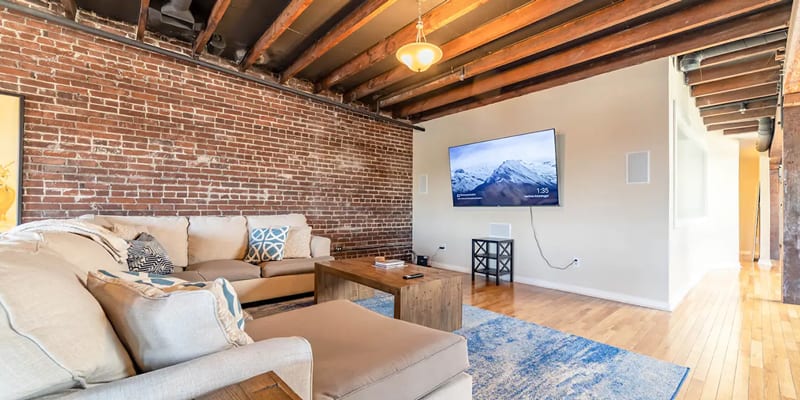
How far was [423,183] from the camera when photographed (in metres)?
6.00

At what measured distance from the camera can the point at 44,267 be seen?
0.87 metres

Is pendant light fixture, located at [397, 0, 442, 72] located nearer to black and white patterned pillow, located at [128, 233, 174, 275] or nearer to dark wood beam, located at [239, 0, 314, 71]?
dark wood beam, located at [239, 0, 314, 71]

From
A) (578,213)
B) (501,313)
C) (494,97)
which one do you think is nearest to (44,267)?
(501,313)

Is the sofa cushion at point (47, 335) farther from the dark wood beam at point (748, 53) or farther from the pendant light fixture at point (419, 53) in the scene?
the dark wood beam at point (748, 53)

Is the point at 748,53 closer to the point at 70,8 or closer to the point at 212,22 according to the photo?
the point at 212,22

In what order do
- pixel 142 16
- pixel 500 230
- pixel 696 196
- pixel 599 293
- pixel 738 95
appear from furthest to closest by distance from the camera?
pixel 696 196 < pixel 500 230 < pixel 738 95 < pixel 599 293 < pixel 142 16

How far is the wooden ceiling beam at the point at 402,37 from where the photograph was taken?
8.93 ft

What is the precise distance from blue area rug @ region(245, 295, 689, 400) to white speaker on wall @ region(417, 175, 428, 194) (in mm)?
3329

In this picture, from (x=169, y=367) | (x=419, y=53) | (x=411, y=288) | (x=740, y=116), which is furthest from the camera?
(x=740, y=116)

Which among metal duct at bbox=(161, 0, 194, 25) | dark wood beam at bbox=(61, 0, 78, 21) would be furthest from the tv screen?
dark wood beam at bbox=(61, 0, 78, 21)

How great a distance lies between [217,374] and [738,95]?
6.21 metres

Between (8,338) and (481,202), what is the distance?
15.4 ft

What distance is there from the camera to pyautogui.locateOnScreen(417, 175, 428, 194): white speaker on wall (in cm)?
595

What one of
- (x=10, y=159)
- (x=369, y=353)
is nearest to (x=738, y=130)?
(x=369, y=353)
